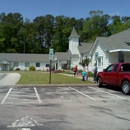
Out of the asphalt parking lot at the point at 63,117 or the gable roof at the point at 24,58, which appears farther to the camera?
the gable roof at the point at 24,58

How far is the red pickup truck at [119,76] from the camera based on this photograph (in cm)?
1202

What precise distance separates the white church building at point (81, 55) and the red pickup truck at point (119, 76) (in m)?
3.96

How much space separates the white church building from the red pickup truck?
3.96 m

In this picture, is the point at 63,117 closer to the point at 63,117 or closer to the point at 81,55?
the point at 63,117

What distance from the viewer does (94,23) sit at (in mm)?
73188

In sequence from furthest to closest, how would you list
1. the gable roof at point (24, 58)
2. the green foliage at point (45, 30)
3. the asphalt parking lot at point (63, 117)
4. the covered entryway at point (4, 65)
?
the green foliage at point (45, 30), the gable roof at point (24, 58), the covered entryway at point (4, 65), the asphalt parking lot at point (63, 117)

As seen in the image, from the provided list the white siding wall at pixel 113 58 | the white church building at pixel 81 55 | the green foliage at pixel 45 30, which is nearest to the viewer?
the white church building at pixel 81 55

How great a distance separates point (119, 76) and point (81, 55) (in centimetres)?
2610

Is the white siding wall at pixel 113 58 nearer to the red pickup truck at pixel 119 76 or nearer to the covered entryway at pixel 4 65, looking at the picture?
the red pickup truck at pixel 119 76

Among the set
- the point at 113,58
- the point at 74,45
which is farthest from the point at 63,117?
the point at 74,45

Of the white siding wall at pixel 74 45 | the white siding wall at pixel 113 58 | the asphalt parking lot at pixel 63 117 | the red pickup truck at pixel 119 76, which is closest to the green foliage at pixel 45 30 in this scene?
the white siding wall at pixel 74 45

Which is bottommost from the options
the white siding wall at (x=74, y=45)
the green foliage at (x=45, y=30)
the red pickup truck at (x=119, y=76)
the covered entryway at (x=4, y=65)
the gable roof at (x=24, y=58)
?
the red pickup truck at (x=119, y=76)

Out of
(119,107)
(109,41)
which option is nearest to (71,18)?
(109,41)

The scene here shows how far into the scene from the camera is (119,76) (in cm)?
1276
